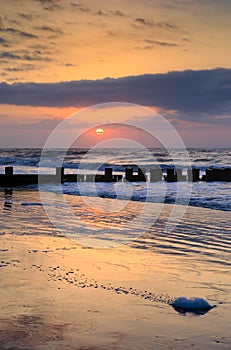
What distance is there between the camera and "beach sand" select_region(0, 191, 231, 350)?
4.75 meters

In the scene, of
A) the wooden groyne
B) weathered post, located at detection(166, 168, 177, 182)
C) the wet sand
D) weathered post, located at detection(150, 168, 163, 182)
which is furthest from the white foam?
weathered post, located at detection(166, 168, 177, 182)

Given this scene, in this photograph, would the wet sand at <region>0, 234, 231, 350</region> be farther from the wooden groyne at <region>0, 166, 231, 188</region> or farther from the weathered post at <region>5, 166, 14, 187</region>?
the wooden groyne at <region>0, 166, 231, 188</region>

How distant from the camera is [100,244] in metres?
9.84

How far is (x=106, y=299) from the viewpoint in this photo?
6066 millimetres

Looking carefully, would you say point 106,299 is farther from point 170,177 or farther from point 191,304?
point 170,177

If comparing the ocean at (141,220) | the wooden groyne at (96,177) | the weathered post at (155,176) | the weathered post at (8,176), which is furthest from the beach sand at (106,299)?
the weathered post at (155,176)

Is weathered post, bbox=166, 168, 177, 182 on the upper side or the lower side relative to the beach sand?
upper

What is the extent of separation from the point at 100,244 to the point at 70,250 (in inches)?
35.3

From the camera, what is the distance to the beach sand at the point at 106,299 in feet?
15.6

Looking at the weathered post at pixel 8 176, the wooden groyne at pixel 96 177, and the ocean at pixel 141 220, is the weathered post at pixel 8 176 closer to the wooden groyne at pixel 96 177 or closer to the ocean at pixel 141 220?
the wooden groyne at pixel 96 177

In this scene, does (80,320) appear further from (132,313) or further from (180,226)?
(180,226)

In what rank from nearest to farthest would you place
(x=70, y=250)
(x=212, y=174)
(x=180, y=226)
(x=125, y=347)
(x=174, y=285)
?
1. (x=125, y=347)
2. (x=174, y=285)
3. (x=70, y=250)
4. (x=180, y=226)
5. (x=212, y=174)

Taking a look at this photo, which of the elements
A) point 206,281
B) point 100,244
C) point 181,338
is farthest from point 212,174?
point 181,338

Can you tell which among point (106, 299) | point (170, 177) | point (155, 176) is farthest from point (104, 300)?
point (170, 177)
